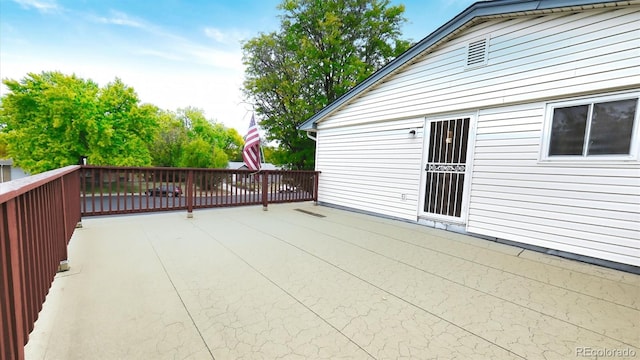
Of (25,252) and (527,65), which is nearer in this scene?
(25,252)

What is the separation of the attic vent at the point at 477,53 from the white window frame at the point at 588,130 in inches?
49.0

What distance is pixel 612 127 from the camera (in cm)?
302

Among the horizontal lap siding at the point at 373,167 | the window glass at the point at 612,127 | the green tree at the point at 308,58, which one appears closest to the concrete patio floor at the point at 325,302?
the window glass at the point at 612,127

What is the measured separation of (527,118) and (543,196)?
116 cm

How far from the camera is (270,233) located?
4.03 metres

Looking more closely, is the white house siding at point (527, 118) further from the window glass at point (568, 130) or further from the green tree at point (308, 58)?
the green tree at point (308, 58)

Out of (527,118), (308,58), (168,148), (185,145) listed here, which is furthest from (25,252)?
(168,148)

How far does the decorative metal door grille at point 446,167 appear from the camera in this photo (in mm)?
4383

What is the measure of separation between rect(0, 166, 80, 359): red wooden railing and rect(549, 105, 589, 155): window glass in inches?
201

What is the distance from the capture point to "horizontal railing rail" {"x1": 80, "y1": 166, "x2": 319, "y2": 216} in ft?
14.8

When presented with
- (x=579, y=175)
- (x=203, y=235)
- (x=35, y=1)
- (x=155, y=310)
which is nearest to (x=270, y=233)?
(x=203, y=235)

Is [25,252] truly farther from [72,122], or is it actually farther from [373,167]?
[72,122]

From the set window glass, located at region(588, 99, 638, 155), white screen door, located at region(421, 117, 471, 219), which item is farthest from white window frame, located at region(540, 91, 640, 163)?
white screen door, located at region(421, 117, 471, 219)

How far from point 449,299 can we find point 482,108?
337cm
